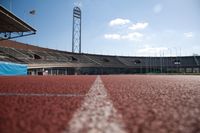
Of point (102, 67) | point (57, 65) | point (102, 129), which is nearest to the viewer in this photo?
point (102, 129)

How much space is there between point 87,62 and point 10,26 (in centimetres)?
4040

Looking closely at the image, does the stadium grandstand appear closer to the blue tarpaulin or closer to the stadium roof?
the blue tarpaulin

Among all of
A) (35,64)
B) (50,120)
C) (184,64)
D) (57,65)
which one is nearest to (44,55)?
(57,65)

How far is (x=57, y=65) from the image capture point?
4850 cm

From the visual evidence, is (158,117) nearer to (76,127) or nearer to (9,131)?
(76,127)

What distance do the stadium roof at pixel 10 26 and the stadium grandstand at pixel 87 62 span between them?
14.4m

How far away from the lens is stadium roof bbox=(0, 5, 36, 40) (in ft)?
57.3

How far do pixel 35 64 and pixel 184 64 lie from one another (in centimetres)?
4861

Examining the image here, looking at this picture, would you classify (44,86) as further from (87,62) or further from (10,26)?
(87,62)

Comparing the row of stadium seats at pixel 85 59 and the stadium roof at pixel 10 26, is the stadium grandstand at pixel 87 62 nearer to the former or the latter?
the row of stadium seats at pixel 85 59

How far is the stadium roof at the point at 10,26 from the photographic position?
17453 millimetres

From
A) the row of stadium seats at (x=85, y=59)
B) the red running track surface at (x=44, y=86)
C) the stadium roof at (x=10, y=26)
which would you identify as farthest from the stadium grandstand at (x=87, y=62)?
the red running track surface at (x=44, y=86)

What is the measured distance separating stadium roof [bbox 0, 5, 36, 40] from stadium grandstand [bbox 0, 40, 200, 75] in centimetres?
1441

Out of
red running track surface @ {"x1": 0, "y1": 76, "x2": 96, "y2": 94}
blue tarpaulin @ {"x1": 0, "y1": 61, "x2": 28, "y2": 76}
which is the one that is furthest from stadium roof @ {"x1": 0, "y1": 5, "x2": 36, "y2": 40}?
red running track surface @ {"x1": 0, "y1": 76, "x2": 96, "y2": 94}
